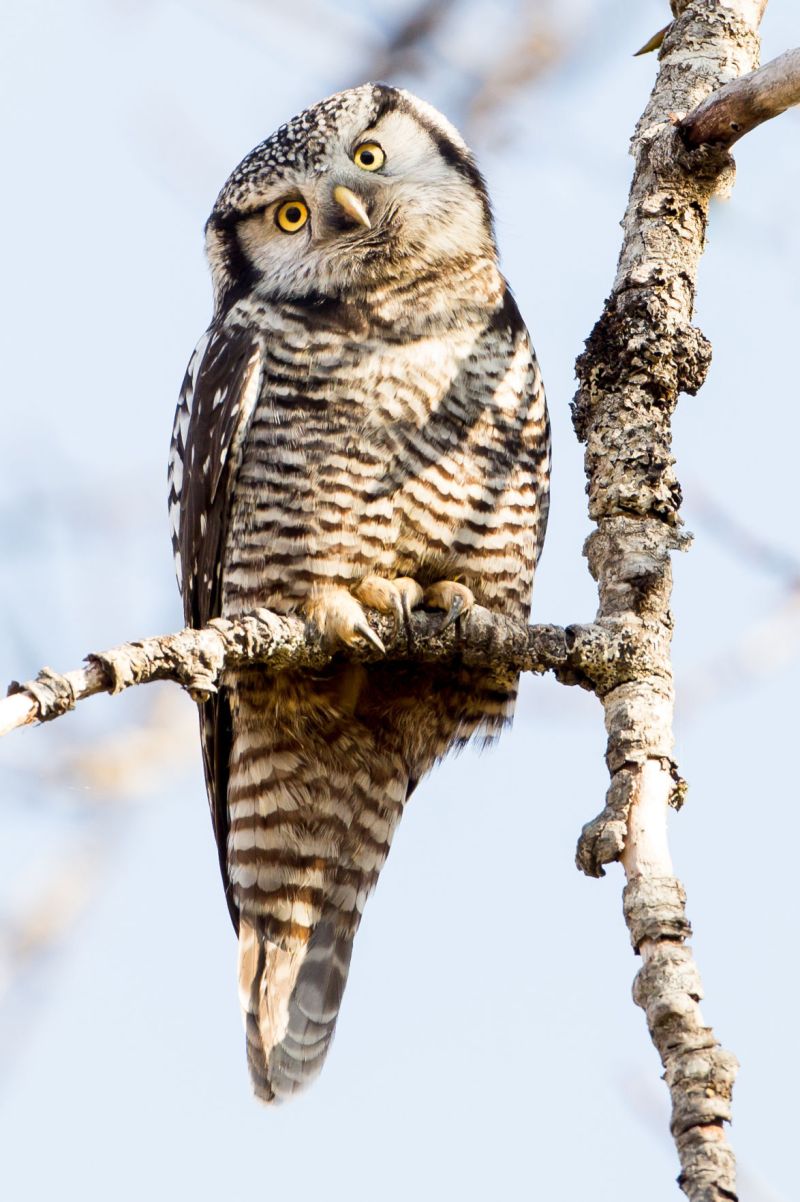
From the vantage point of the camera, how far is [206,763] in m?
4.12

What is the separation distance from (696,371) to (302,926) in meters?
1.92

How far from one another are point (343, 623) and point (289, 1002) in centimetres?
129

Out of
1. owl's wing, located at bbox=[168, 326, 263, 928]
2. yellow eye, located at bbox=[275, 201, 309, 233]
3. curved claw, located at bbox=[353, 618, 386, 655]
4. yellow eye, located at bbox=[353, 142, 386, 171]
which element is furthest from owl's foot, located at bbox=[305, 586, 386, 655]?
yellow eye, located at bbox=[353, 142, 386, 171]

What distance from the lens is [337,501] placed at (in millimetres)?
3570

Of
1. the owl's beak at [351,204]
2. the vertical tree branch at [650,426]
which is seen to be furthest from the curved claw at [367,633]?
the owl's beak at [351,204]

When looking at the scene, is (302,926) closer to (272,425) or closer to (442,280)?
(272,425)

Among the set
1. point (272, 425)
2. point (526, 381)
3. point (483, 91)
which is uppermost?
point (483, 91)

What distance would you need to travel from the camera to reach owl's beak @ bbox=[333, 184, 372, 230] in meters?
3.96

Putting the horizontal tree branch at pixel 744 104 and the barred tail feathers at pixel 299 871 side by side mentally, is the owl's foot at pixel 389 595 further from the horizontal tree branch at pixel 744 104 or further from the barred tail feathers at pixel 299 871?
the horizontal tree branch at pixel 744 104

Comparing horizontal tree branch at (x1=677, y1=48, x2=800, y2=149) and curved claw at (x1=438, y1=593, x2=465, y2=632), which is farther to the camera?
curved claw at (x1=438, y1=593, x2=465, y2=632)

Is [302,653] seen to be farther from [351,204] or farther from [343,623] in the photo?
[351,204]

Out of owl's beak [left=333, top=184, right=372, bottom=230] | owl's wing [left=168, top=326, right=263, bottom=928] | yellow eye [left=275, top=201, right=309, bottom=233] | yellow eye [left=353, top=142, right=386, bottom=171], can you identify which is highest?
yellow eye [left=353, top=142, right=386, bottom=171]

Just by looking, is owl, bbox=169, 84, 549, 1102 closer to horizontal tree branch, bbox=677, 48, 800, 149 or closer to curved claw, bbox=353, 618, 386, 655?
curved claw, bbox=353, 618, 386, 655

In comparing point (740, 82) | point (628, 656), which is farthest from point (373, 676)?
point (740, 82)
